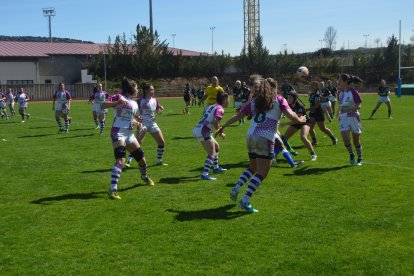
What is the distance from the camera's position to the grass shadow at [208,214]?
7785mm

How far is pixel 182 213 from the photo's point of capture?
26.6ft

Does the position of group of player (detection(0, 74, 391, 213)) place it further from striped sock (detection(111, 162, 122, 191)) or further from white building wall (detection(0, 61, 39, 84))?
white building wall (detection(0, 61, 39, 84))

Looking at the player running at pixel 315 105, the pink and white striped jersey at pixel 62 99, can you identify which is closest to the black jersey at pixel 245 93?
the pink and white striped jersey at pixel 62 99

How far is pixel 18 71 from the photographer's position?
222 ft

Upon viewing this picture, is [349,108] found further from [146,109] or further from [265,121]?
[146,109]

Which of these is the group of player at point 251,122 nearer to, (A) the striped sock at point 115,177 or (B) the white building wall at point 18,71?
(A) the striped sock at point 115,177

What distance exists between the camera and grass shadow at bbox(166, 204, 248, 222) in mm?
7785

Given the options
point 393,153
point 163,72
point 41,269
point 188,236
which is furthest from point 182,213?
point 163,72

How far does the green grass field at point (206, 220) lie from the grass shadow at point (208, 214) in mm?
32

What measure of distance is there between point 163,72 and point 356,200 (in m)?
71.7

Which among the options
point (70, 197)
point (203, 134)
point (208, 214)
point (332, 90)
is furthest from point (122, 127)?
point (332, 90)

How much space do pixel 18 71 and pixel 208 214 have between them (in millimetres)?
65761

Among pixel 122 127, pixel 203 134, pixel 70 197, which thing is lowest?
pixel 70 197

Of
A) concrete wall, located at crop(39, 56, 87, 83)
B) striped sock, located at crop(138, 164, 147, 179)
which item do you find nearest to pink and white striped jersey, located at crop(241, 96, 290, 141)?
striped sock, located at crop(138, 164, 147, 179)
